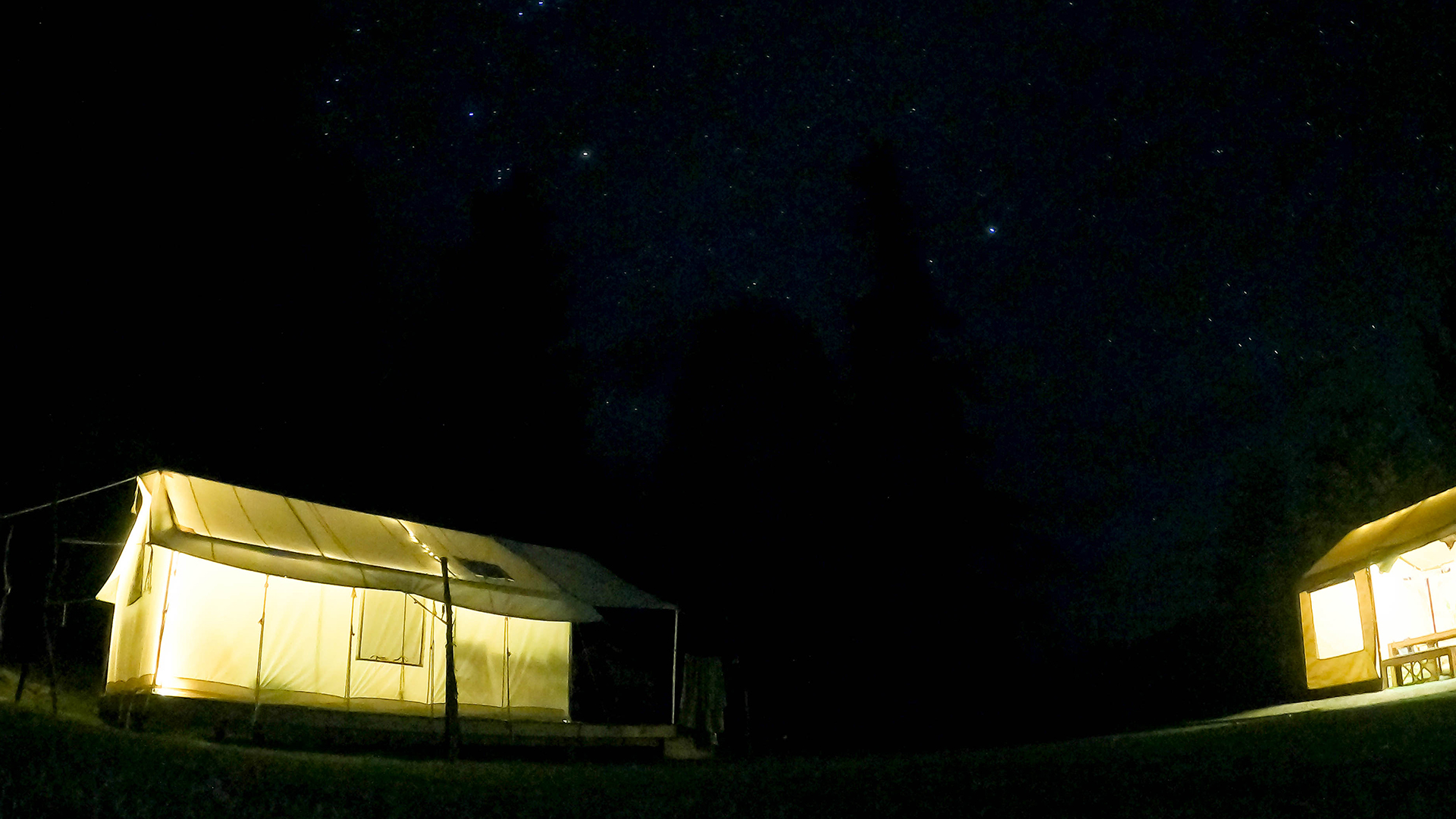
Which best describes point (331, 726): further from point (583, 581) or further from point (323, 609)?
point (583, 581)

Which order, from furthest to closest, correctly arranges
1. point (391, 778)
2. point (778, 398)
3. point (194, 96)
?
point (778, 398), point (194, 96), point (391, 778)

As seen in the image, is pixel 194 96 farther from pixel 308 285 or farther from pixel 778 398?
pixel 778 398

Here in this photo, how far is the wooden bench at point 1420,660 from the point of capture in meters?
12.2

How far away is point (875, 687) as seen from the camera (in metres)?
22.3

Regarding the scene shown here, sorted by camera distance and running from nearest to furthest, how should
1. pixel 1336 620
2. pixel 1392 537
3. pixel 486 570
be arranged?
1. pixel 486 570
2. pixel 1392 537
3. pixel 1336 620

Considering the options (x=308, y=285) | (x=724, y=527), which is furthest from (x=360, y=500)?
(x=724, y=527)

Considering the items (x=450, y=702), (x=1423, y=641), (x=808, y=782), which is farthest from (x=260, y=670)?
(x=1423, y=641)

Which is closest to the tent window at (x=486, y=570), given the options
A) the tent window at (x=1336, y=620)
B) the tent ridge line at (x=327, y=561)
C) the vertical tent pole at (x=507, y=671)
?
the tent ridge line at (x=327, y=561)

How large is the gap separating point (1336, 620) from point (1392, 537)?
2.01m

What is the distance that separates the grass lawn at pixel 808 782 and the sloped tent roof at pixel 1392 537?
3.74 m

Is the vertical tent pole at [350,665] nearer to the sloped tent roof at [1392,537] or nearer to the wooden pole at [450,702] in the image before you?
the wooden pole at [450,702]

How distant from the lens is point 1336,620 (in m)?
14.8

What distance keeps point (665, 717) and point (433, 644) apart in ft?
20.2

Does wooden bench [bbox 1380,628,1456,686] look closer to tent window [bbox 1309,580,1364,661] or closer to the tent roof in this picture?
tent window [bbox 1309,580,1364,661]
